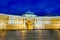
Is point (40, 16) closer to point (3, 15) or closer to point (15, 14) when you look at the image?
point (15, 14)

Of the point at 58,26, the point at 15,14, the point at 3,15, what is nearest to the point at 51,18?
the point at 58,26

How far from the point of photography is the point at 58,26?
26.1 feet

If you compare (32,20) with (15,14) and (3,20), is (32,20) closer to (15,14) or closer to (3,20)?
(15,14)

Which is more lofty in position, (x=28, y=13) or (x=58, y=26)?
(x=28, y=13)

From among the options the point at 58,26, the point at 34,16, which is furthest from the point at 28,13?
the point at 58,26

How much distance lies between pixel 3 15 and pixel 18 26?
0.81 m

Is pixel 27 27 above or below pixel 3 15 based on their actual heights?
below

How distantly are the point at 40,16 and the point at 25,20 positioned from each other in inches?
26.3

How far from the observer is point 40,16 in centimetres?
771

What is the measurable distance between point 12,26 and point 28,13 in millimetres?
876

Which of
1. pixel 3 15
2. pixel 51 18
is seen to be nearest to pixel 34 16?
pixel 51 18

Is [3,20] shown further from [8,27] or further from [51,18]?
[51,18]

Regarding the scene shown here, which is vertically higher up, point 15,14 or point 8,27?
point 15,14

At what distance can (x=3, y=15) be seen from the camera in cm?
754
